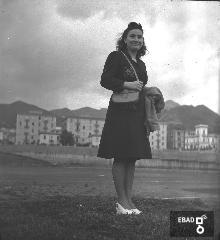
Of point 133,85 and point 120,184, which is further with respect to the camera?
point 120,184

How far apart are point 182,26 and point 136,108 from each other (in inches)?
31.3

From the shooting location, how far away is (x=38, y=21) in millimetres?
4074

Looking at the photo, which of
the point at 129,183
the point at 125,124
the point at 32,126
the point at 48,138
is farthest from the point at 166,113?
the point at 32,126

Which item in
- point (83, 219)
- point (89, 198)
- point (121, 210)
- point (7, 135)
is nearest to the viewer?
point (83, 219)

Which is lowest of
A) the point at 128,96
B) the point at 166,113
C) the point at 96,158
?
the point at 96,158

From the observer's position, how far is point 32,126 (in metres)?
4.07

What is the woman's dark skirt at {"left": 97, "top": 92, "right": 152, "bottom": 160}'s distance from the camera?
4117mm

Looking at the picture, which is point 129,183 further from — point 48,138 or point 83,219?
point 48,138

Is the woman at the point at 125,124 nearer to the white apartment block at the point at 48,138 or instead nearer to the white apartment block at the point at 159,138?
the white apartment block at the point at 159,138

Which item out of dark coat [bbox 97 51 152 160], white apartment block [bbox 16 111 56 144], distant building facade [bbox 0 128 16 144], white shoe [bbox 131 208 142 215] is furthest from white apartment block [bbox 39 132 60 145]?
white shoe [bbox 131 208 142 215]

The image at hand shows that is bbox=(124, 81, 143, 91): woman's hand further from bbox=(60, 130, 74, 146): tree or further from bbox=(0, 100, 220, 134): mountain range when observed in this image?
bbox=(60, 130, 74, 146): tree

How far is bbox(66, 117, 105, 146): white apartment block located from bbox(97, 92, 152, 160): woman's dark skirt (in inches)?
2.0
